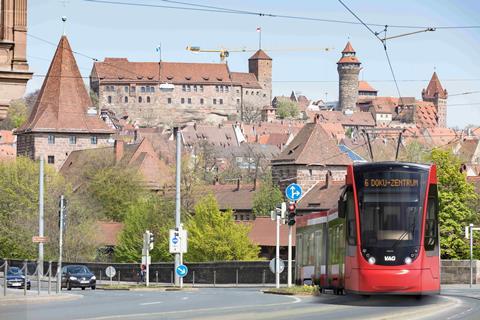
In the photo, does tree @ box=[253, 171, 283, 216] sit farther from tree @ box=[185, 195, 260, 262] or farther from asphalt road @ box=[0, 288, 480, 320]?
asphalt road @ box=[0, 288, 480, 320]

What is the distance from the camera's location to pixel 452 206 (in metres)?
90.3

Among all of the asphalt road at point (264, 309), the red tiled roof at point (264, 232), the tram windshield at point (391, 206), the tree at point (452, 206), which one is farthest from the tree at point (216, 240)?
the tram windshield at point (391, 206)

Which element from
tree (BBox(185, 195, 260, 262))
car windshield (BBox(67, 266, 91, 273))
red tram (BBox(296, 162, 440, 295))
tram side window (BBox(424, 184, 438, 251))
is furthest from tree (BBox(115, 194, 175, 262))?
tram side window (BBox(424, 184, 438, 251))

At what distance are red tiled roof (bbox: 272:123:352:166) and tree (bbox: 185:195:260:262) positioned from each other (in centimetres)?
4710

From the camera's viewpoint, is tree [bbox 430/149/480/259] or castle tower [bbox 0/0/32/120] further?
tree [bbox 430/149/480/259]

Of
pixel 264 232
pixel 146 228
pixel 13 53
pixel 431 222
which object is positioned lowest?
pixel 264 232

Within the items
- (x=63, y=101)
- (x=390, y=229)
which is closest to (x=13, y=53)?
(x=390, y=229)

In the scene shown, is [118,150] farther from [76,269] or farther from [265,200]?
[76,269]

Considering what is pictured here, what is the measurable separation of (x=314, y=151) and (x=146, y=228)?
4904 centimetres

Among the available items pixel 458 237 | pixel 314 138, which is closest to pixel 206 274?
pixel 458 237

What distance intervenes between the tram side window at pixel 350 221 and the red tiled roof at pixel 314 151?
A: 118 meters

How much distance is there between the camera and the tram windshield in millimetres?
30609

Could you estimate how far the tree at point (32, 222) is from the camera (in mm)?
100875

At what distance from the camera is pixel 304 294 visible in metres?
40.5
